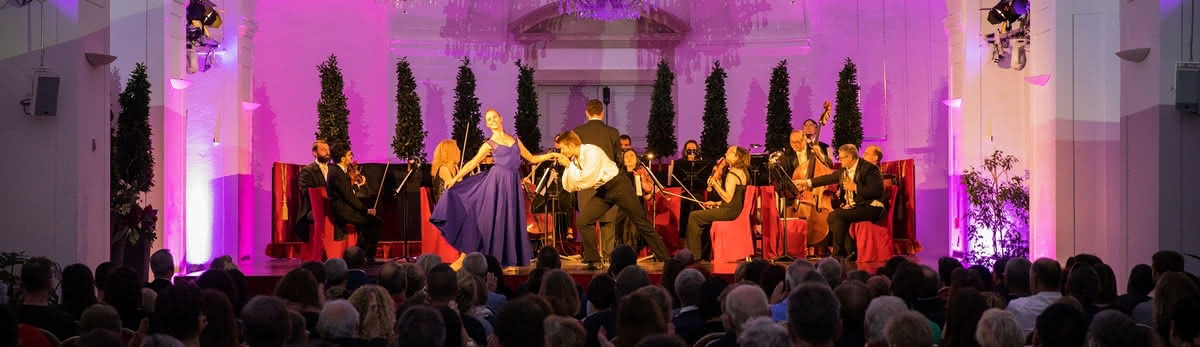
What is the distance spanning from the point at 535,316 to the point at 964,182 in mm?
10653

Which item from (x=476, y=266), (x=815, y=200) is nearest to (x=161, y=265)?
(x=476, y=266)

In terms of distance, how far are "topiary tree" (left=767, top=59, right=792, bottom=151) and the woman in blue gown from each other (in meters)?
5.72

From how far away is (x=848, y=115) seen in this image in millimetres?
16625

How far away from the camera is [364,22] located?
17.5m

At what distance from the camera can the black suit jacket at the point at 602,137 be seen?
12203 mm

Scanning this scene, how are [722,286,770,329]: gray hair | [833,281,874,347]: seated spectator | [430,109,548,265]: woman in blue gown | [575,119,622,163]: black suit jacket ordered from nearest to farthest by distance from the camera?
[722,286,770,329]: gray hair
[833,281,874,347]: seated spectator
[430,109,548,265]: woman in blue gown
[575,119,622,163]: black suit jacket

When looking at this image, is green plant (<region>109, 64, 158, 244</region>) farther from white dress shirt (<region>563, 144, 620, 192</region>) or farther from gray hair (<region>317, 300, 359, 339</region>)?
gray hair (<region>317, 300, 359, 339</region>)

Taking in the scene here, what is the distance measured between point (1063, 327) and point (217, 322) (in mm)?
2932

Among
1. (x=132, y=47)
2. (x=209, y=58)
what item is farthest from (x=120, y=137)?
(x=209, y=58)

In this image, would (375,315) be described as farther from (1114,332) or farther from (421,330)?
(1114,332)

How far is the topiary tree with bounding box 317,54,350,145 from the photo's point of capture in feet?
52.3

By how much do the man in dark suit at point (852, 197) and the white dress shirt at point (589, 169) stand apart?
269 centimetres

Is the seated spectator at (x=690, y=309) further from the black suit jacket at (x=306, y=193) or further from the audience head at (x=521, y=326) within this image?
the black suit jacket at (x=306, y=193)

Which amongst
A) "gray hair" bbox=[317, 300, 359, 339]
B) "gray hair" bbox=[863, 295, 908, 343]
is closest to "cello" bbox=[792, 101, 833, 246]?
"gray hair" bbox=[863, 295, 908, 343]
